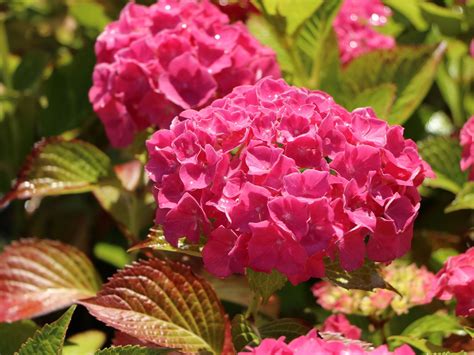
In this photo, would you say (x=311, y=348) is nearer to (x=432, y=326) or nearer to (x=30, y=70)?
(x=432, y=326)

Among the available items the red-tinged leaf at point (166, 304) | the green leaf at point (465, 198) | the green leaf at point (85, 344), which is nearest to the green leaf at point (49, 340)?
the red-tinged leaf at point (166, 304)

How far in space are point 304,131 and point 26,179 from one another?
644 millimetres

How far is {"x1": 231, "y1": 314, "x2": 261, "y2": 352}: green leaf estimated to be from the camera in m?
1.25

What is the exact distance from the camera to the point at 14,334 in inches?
58.4

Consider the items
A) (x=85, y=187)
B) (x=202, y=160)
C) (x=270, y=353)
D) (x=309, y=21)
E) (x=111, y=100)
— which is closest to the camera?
(x=270, y=353)

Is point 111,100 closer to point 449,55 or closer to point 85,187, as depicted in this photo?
point 85,187

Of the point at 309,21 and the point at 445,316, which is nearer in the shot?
the point at 445,316

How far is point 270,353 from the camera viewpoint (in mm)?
999

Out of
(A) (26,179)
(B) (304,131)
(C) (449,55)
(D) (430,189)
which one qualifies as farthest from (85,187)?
(C) (449,55)

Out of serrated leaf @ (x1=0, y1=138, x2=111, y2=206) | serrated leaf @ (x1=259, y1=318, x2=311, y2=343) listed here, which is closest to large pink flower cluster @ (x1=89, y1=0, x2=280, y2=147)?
serrated leaf @ (x1=0, y1=138, x2=111, y2=206)

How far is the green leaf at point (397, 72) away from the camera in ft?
5.52

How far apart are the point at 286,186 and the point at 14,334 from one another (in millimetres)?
642

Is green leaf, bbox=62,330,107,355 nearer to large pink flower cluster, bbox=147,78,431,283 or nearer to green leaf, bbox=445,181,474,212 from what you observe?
large pink flower cluster, bbox=147,78,431,283

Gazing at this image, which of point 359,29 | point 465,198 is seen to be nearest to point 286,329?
point 465,198
